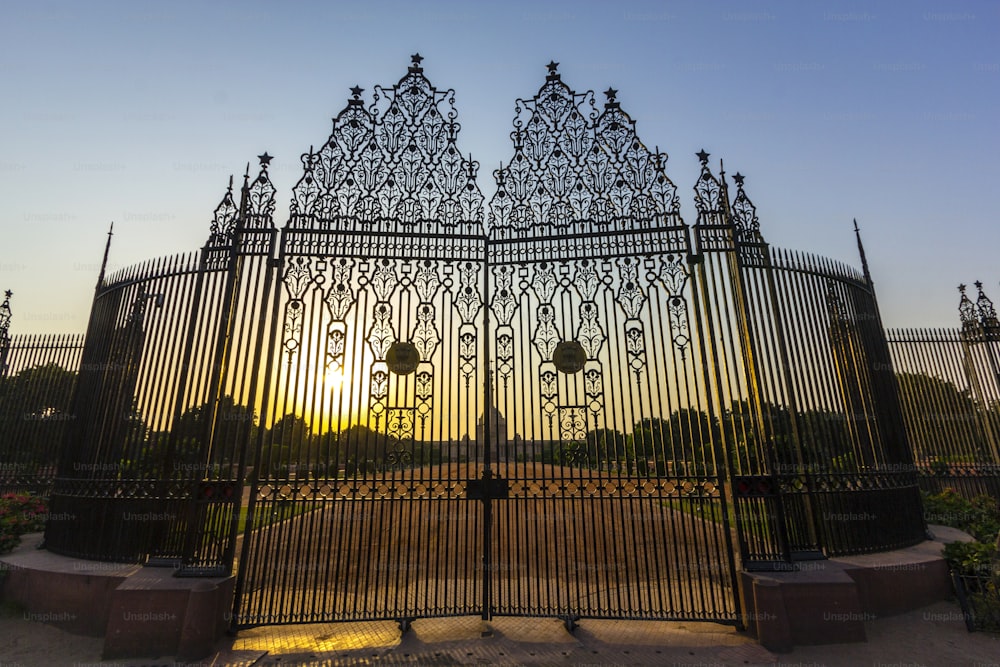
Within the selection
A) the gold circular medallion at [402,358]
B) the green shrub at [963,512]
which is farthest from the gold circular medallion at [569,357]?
the green shrub at [963,512]

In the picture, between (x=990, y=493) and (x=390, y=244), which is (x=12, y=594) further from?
(x=990, y=493)

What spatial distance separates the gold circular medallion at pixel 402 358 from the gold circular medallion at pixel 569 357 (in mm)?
1859

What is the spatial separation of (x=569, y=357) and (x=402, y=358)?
7.26ft

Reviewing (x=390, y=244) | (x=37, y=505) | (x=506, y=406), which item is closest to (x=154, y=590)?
(x=506, y=406)

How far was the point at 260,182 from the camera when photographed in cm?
655

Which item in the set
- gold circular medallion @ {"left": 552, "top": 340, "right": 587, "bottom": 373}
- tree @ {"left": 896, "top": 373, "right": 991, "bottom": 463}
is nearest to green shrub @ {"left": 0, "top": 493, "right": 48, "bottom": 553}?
gold circular medallion @ {"left": 552, "top": 340, "right": 587, "bottom": 373}

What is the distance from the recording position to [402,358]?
6.06m

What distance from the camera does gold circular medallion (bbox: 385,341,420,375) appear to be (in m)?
6.02

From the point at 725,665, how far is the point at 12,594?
8.67m

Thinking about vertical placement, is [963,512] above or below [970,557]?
above

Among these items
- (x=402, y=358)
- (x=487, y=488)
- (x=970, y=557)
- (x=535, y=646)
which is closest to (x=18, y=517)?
(x=402, y=358)

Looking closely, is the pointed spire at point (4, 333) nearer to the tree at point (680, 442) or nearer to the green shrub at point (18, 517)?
the green shrub at point (18, 517)

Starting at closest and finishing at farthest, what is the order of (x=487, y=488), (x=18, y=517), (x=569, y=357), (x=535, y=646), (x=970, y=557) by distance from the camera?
(x=535, y=646) < (x=487, y=488) < (x=970, y=557) < (x=569, y=357) < (x=18, y=517)

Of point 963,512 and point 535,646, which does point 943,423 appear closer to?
point 963,512
